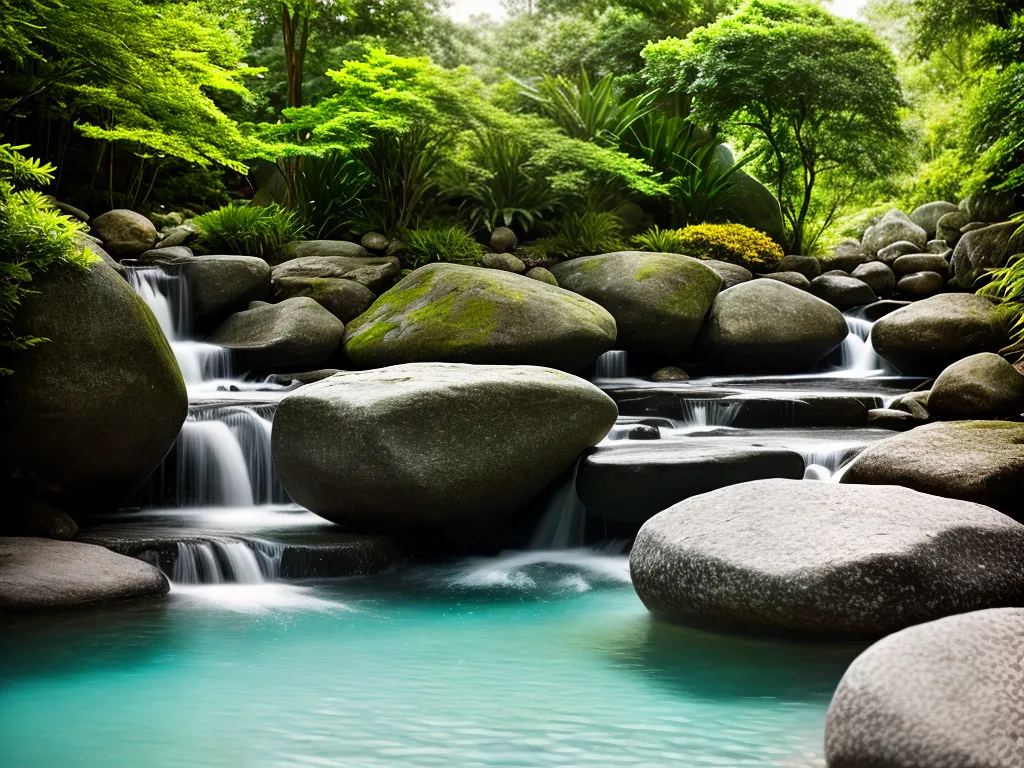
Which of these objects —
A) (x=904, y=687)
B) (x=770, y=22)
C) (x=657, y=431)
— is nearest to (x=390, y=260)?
(x=657, y=431)

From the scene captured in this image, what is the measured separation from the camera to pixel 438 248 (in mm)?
11734

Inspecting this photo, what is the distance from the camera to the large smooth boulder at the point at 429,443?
18.6 feet

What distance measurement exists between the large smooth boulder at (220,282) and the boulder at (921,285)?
883cm

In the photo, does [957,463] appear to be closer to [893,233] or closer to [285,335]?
[285,335]

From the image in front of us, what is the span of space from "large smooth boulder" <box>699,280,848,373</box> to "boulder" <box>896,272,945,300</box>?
2.77 meters

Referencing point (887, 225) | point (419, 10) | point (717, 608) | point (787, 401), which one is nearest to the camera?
point (717, 608)

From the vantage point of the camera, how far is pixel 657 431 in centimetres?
777

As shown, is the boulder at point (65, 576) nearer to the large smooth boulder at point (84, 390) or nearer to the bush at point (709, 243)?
the large smooth boulder at point (84, 390)

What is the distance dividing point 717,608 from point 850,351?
8281 millimetres

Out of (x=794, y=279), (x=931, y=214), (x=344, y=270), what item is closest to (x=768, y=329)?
(x=794, y=279)

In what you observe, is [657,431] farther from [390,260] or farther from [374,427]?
[390,260]

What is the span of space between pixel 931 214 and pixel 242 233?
14043 mm

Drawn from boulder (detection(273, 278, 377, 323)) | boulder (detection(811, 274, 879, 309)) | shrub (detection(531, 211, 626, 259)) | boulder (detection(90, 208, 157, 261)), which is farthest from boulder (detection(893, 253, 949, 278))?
boulder (detection(90, 208, 157, 261))

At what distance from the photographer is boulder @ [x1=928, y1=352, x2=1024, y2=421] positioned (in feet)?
26.3
